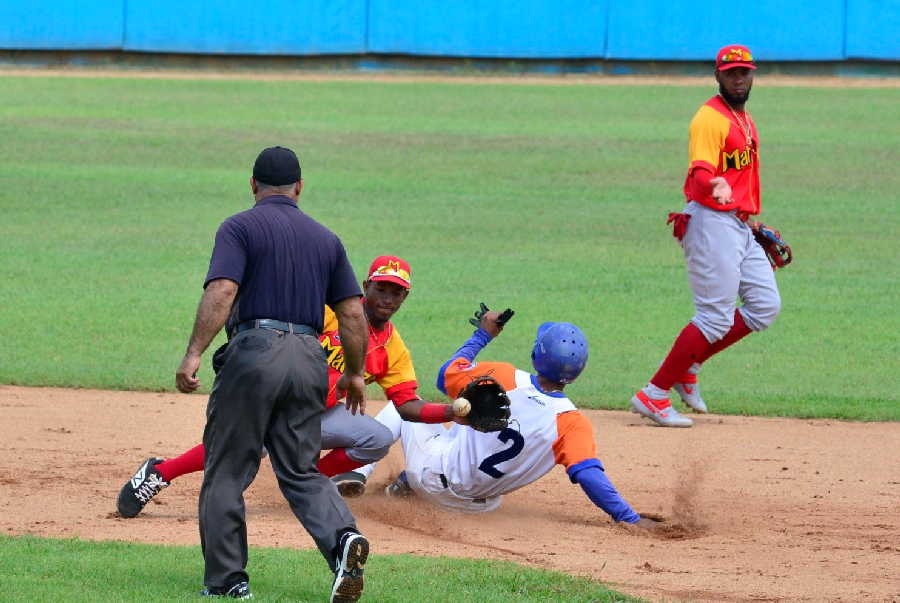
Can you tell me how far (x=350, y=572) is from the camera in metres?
5.09

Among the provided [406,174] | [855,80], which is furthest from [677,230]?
[855,80]

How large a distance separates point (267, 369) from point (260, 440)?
28 cm

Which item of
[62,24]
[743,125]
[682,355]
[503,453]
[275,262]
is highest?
[62,24]

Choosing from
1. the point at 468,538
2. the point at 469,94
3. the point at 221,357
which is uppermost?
the point at 469,94

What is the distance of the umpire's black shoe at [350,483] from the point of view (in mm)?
7359

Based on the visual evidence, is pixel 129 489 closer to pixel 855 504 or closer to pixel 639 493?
pixel 639 493

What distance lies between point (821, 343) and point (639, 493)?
448cm

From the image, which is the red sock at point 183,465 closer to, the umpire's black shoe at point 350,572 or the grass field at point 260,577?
the grass field at point 260,577

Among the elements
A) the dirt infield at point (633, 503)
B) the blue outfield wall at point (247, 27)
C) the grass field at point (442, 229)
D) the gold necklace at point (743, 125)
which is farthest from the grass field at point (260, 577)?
the blue outfield wall at point (247, 27)

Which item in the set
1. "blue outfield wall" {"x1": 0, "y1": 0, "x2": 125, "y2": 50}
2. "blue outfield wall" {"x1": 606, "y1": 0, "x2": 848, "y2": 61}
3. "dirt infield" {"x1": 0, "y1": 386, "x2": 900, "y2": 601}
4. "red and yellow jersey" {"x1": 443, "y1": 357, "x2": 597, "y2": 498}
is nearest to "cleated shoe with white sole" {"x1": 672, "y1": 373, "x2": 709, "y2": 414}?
"dirt infield" {"x1": 0, "y1": 386, "x2": 900, "y2": 601}

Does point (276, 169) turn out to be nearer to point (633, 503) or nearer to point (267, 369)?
point (267, 369)

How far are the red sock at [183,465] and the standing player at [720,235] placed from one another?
333 centimetres

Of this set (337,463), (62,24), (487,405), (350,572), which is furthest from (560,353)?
(62,24)

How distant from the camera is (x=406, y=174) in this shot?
20.1m
